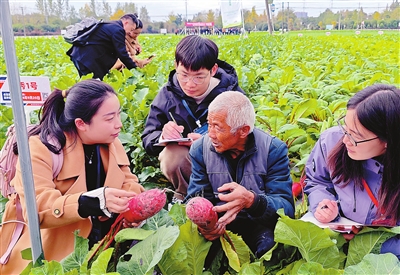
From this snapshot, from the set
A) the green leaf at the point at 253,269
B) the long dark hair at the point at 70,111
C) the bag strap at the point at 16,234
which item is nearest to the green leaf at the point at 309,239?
the green leaf at the point at 253,269

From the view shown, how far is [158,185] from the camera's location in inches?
148

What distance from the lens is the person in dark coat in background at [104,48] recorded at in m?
5.85

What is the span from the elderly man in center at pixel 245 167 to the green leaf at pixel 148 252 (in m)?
0.54

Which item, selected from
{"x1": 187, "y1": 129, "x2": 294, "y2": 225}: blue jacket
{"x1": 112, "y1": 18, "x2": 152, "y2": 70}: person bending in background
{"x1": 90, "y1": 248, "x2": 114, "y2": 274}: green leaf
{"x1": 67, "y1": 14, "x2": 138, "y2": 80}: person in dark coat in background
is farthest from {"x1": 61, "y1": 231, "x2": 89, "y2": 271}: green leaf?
{"x1": 112, "y1": 18, "x2": 152, "y2": 70}: person bending in background

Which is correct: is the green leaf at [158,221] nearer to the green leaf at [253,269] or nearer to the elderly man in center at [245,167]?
the elderly man in center at [245,167]

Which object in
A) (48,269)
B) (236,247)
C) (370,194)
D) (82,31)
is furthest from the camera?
(82,31)

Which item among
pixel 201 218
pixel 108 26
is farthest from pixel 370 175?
pixel 108 26

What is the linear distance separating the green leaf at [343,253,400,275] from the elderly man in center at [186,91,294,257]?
0.67 m

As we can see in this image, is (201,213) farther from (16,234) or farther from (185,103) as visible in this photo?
(185,103)

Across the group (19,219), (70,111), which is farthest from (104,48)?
(19,219)

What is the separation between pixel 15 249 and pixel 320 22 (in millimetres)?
55618

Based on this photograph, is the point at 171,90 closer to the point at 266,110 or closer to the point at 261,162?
the point at 266,110

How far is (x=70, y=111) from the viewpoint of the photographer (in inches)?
91.7

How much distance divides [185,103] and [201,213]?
64.5 inches
